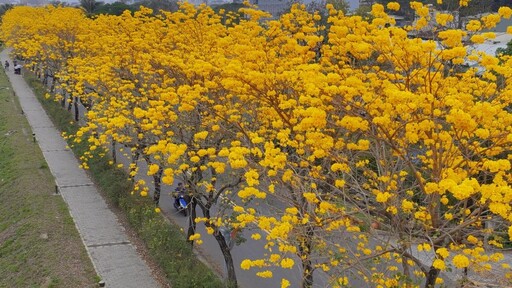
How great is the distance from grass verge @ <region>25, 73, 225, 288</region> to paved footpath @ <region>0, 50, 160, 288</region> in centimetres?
36

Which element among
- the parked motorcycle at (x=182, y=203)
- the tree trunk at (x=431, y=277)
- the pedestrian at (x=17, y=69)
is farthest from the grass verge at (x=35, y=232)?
the pedestrian at (x=17, y=69)

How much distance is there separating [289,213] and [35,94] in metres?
31.0

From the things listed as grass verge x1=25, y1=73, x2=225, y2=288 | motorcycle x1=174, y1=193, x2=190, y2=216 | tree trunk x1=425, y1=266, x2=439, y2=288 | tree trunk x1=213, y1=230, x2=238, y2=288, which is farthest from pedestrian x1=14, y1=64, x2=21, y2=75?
tree trunk x1=425, y1=266, x2=439, y2=288

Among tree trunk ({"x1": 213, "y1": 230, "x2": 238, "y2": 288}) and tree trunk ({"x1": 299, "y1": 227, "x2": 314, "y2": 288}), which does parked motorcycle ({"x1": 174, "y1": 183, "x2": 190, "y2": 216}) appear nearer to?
tree trunk ({"x1": 213, "y1": 230, "x2": 238, "y2": 288})

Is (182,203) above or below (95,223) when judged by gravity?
above

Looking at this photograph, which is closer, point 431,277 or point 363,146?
point 431,277

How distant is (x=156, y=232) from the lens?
12438 millimetres

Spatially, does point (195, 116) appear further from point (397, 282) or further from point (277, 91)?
point (397, 282)

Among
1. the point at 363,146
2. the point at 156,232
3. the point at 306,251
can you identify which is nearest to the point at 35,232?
the point at 156,232

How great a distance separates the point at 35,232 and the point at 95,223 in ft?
4.93

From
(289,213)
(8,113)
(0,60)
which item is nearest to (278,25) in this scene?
(289,213)

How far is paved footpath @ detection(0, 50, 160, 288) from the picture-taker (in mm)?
11609

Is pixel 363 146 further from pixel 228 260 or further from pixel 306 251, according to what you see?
pixel 228 260

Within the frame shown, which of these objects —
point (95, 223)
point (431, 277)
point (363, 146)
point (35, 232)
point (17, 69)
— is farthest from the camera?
point (17, 69)
